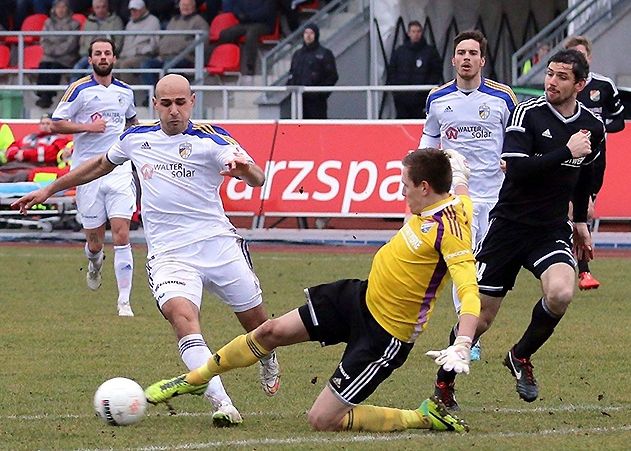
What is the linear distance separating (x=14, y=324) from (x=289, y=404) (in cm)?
447

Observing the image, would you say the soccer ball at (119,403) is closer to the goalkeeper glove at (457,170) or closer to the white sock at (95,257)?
the goalkeeper glove at (457,170)

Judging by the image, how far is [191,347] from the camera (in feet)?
26.9

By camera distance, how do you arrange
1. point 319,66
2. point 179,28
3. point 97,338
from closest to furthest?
point 97,338 < point 319,66 < point 179,28

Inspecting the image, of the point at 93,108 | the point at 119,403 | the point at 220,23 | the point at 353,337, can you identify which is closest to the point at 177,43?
the point at 220,23

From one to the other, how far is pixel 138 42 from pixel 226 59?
5.09 ft

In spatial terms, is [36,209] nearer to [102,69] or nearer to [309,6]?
[102,69]

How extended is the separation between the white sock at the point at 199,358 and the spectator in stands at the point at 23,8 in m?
21.4

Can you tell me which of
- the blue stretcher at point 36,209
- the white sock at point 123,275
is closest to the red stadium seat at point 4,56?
the blue stretcher at point 36,209

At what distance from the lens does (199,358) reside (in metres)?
8.18

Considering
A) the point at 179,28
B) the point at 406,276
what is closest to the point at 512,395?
the point at 406,276

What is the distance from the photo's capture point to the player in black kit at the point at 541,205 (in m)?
8.80

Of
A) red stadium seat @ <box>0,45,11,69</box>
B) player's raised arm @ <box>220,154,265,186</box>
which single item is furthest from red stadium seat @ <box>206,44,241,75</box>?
player's raised arm @ <box>220,154,265,186</box>

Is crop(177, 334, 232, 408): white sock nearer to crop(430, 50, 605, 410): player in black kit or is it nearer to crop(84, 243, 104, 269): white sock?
crop(430, 50, 605, 410): player in black kit

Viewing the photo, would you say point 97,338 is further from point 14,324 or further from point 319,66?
point 319,66
